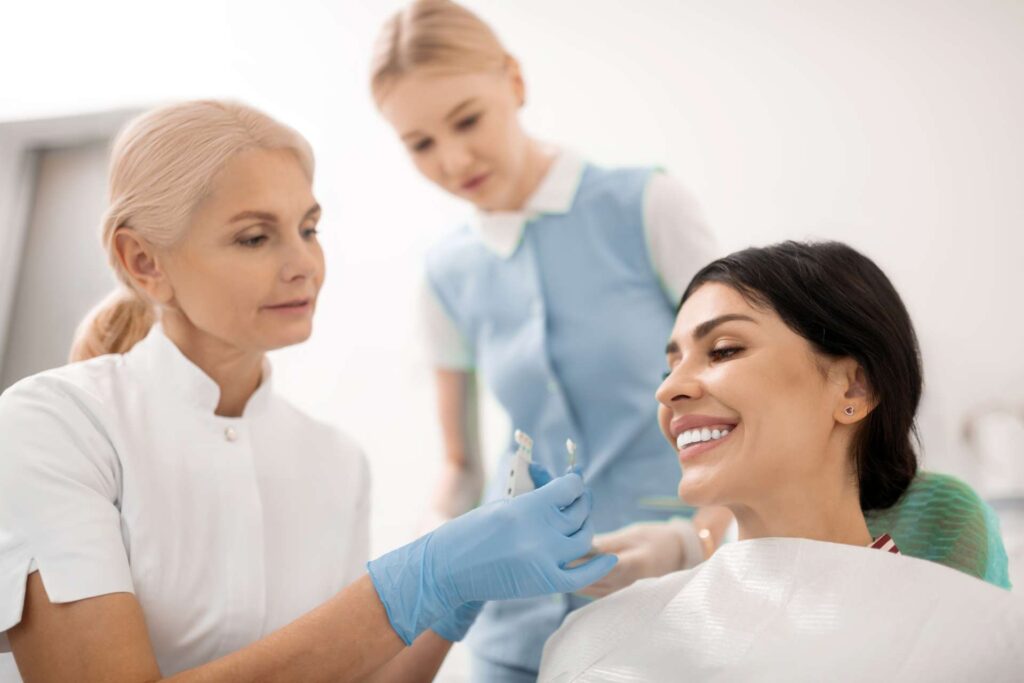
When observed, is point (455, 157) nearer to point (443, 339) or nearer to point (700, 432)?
point (443, 339)

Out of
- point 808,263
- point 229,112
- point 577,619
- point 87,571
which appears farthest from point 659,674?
point 229,112

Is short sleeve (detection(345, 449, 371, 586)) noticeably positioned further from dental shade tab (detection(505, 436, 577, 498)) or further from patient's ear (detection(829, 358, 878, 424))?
patient's ear (detection(829, 358, 878, 424))

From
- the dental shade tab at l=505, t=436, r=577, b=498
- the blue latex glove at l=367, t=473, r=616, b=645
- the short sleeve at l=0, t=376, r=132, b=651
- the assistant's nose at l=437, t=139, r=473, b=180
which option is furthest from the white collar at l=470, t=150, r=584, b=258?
the short sleeve at l=0, t=376, r=132, b=651

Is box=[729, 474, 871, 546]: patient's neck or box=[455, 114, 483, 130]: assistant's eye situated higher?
box=[455, 114, 483, 130]: assistant's eye

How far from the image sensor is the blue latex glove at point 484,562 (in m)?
1.19

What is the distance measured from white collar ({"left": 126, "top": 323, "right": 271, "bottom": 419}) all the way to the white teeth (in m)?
0.69

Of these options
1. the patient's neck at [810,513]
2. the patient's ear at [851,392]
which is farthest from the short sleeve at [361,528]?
the patient's ear at [851,392]

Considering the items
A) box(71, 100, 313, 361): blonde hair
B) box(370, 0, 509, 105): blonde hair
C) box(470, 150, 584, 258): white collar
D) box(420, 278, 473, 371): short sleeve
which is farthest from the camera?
box(420, 278, 473, 371): short sleeve

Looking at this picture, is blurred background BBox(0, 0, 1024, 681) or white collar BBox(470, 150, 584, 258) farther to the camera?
blurred background BBox(0, 0, 1024, 681)

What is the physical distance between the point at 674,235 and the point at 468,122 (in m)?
0.44

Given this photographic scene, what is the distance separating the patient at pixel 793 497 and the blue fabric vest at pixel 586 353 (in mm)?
318

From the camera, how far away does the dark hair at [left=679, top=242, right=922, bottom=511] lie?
127cm

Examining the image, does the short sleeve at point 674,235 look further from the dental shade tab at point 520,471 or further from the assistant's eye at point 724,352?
the dental shade tab at point 520,471

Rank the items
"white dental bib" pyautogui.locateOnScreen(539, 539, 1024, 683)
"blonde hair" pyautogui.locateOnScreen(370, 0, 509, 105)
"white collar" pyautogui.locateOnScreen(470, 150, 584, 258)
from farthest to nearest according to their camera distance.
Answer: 1. "white collar" pyautogui.locateOnScreen(470, 150, 584, 258)
2. "blonde hair" pyautogui.locateOnScreen(370, 0, 509, 105)
3. "white dental bib" pyautogui.locateOnScreen(539, 539, 1024, 683)
